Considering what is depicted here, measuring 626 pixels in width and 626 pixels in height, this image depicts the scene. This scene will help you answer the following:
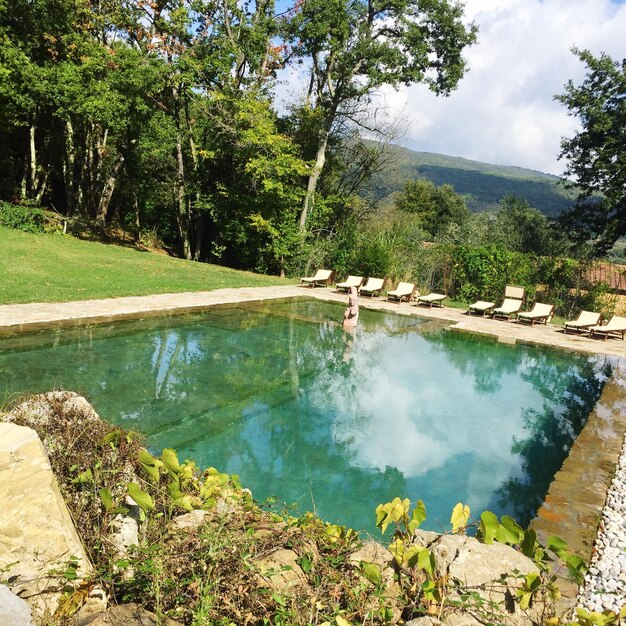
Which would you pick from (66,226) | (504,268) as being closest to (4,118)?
(66,226)

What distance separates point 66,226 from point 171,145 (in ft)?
18.0

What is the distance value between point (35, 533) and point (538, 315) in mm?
14986

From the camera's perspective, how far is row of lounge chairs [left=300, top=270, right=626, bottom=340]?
14.0 metres

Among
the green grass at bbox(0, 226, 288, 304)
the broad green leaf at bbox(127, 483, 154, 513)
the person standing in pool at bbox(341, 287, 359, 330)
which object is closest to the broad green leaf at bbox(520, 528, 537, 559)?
the broad green leaf at bbox(127, 483, 154, 513)

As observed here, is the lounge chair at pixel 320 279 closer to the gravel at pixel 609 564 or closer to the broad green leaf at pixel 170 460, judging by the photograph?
the gravel at pixel 609 564

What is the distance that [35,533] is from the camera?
2215 mm

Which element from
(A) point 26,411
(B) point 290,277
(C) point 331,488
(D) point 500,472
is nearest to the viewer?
(A) point 26,411

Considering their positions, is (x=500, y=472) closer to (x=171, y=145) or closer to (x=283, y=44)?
(x=171, y=145)

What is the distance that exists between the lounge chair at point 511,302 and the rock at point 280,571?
13942 millimetres

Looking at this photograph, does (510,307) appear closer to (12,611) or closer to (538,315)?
(538,315)

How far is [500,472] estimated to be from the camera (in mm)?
5902

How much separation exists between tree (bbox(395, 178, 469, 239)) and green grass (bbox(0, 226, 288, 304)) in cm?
3477

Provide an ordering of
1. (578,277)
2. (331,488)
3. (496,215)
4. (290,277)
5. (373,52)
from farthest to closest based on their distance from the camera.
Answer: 1. (496,215)
2. (290,277)
3. (373,52)
4. (578,277)
5. (331,488)

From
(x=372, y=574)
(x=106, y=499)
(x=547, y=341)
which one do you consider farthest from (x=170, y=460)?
(x=547, y=341)
